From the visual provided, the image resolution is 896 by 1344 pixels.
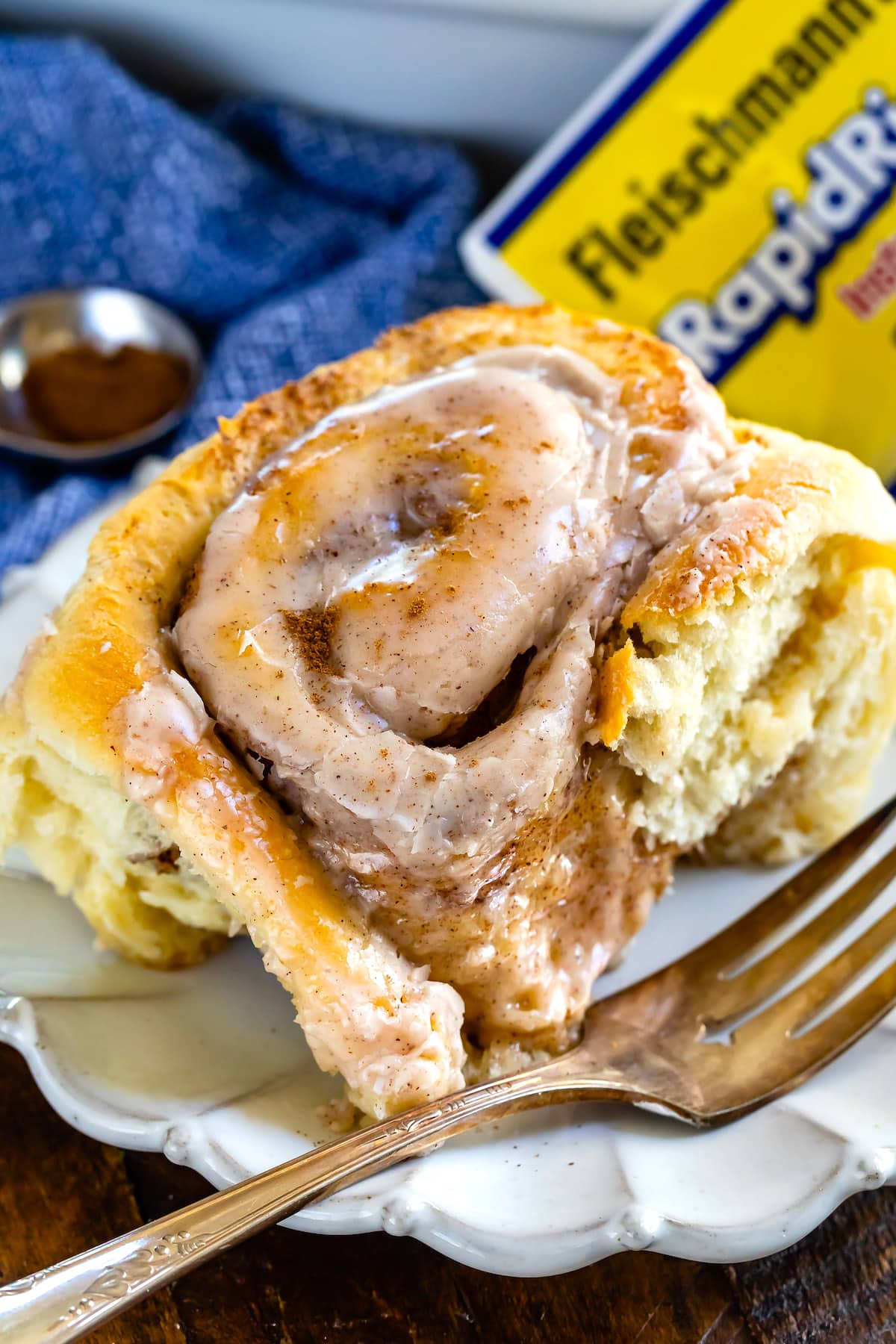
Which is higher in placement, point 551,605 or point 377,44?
point 551,605

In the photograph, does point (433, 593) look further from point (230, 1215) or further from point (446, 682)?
point (230, 1215)

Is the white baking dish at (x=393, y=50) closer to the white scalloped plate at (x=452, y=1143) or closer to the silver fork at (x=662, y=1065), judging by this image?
the silver fork at (x=662, y=1065)

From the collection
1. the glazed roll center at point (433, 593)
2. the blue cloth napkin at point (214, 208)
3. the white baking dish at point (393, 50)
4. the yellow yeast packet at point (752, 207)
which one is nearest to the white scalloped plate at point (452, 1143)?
the glazed roll center at point (433, 593)

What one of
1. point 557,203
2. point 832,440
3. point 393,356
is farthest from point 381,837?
point 557,203

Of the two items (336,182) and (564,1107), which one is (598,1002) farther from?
(336,182)

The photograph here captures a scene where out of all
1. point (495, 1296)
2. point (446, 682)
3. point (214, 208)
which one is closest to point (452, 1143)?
point (495, 1296)
